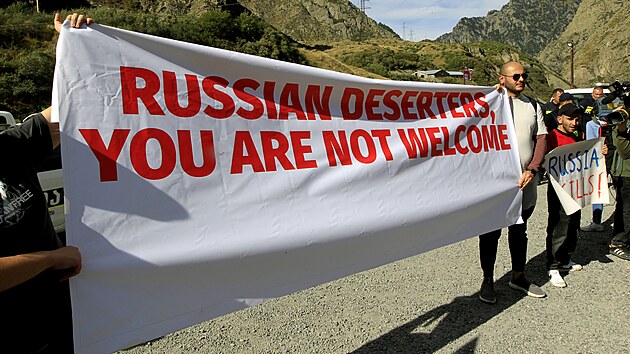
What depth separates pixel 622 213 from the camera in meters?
5.28

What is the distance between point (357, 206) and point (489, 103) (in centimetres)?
187

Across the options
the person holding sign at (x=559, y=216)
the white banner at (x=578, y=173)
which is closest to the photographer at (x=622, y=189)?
the white banner at (x=578, y=173)

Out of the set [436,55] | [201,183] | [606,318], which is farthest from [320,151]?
[436,55]

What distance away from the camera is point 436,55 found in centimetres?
Result: 10194

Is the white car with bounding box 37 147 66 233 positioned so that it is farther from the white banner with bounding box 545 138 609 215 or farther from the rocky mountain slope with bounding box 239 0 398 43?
the rocky mountain slope with bounding box 239 0 398 43

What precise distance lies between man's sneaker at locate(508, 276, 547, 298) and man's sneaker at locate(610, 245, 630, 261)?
1670 mm

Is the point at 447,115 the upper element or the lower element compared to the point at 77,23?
lower

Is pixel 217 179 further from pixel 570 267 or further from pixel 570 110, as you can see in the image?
pixel 570 267

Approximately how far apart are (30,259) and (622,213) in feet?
19.6

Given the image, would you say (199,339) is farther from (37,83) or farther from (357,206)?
(37,83)

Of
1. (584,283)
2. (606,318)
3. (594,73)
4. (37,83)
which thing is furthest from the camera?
(594,73)

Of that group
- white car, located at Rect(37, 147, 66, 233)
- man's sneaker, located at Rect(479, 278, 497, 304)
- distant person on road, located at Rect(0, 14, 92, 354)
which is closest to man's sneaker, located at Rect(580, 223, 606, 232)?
man's sneaker, located at Rect(479, 278, 497, 304)

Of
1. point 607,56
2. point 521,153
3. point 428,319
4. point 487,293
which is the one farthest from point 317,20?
point 428,319

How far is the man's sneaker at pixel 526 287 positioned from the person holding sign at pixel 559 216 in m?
0.36
